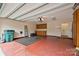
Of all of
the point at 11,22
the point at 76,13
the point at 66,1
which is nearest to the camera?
the point at 66,1

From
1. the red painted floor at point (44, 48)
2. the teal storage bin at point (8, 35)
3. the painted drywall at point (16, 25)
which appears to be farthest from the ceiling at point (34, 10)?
the red painted floor at point (44, 48)

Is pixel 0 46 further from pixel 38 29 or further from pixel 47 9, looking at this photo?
pixel 47 9

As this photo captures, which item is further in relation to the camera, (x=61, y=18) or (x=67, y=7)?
(x=61, y=18)

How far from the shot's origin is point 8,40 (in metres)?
1.37

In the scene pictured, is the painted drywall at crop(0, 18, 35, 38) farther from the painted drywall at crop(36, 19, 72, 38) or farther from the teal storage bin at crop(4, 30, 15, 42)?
the painted drywall at crop(36, 19, 72, 38)

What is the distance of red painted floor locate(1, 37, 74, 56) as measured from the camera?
1341 mm

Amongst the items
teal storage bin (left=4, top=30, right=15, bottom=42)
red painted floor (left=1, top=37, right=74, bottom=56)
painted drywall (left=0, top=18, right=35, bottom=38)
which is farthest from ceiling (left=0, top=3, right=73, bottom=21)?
red painted floor (left=1, top=37, right=74, bottom=56)

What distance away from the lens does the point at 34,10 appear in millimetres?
1323

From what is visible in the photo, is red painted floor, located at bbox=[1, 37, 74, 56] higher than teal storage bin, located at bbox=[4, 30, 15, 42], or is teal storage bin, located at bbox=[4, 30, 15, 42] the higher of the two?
teal storage bin, located at bbox=[4, 30, 15, 42]

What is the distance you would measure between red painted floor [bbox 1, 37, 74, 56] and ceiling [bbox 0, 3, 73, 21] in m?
0.38

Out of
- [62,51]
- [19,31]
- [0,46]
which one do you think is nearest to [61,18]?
[62,51]

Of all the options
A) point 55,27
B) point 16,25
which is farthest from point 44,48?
point 16,25

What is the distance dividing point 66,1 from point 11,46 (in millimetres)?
1044

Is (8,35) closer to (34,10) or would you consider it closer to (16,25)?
(16,25)
